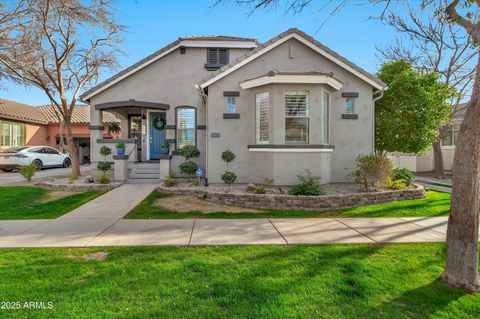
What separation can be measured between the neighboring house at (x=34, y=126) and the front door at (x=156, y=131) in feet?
35.1

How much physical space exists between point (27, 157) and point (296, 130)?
55.1ft

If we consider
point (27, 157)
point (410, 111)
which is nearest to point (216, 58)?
point (410, 111)

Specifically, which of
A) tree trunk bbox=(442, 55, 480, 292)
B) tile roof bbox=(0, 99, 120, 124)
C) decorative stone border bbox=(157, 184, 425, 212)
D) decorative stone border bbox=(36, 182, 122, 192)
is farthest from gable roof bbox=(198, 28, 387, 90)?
tile roof bbox=(0, 99, 120, 124)

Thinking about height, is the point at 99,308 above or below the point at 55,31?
below

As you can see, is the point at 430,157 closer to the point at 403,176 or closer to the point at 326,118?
the point at 403,176

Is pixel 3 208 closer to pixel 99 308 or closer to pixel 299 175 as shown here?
pixel 99 308

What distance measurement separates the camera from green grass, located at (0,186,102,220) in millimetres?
7296

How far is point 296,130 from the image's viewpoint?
964 centimetres

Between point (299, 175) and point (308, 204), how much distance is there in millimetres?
1719

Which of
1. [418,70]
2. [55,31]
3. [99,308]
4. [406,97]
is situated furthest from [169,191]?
[418,70]

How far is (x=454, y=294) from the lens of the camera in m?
3.41

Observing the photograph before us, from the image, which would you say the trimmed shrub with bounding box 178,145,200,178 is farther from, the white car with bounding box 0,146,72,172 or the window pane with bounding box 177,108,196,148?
the white car with bounding box 0,146,72,172

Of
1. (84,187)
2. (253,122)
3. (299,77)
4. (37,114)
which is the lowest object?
(84,187)

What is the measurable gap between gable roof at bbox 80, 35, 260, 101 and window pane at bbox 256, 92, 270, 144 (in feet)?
16.6
